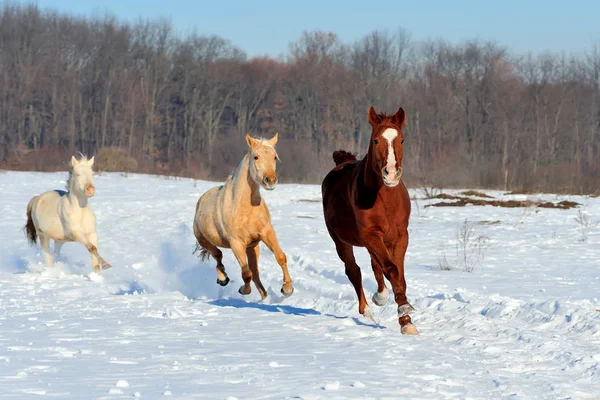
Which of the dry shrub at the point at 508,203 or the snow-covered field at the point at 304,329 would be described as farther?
the dry shrub at the point at 508,203

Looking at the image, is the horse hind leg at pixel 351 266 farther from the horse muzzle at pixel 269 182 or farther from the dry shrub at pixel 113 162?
the dry shrub at pixel 113 162

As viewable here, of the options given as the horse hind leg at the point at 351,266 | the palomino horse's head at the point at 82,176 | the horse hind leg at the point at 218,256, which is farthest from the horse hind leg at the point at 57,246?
the horse hind leg at the point at 351,266

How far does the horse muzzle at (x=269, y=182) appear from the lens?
8.52 metres

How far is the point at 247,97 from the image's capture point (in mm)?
65688

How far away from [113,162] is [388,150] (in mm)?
36571

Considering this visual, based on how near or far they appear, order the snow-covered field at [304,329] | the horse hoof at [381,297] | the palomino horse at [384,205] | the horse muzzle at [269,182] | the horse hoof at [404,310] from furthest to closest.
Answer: the horse muzzle at [269,182]
the horse hoof at [381,297]
the horse hoof at [404,310]
the palomino horse at [384,205]
the snow-covered field at [304,329]

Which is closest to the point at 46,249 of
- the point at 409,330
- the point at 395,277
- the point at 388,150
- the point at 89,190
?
the point at 89,190

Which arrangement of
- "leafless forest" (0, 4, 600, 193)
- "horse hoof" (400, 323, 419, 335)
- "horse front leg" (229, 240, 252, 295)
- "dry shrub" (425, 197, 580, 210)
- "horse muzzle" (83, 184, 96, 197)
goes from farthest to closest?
1. "leafless forest" (0, 4, 600, 193)
2. "dry shrub" (425, 197, 580, 210)
3. "horse muzzle" (83, 184, 96, 197)
4. "horse front leg" (229, 240, 252, 295)
5. "horse hoof" (400, 323, 419, 335)

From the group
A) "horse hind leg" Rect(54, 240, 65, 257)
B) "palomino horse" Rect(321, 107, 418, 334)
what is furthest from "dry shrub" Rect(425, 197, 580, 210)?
"palomino horse" Rect(321, 107, 418, 334)

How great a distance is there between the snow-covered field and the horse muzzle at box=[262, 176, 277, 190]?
1199 millimetres

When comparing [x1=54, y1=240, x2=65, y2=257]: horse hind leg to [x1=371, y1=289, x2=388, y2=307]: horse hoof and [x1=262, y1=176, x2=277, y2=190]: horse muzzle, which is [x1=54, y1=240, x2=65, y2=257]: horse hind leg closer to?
[x1=262, y1=176, x2=277, y2=190]: horse muzzle

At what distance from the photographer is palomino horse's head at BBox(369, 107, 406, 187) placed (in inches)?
249

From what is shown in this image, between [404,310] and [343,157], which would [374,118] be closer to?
[404,310]

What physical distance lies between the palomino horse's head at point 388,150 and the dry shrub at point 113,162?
116 ft
